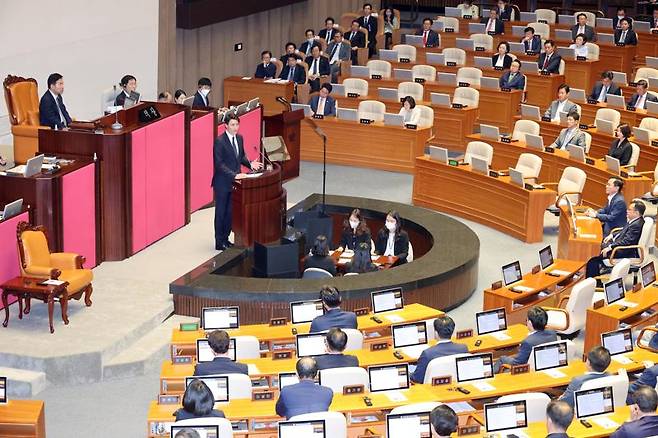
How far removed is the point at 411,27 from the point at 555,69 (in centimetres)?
687

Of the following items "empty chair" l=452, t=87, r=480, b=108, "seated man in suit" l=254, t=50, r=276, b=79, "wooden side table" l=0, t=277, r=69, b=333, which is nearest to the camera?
"wooden side table" l=0, t=277, r=69, b=333

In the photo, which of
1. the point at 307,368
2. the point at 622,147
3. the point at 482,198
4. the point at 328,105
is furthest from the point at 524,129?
the point at 307,368

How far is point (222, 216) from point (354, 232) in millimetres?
1500

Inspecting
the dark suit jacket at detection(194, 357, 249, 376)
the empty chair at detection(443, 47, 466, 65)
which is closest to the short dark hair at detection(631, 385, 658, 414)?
the dark suit jacket at detection(194, 357, 249, 376)

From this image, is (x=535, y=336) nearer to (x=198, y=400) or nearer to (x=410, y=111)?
(x=198, y=400)

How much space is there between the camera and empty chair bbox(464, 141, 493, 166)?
16.7 meters

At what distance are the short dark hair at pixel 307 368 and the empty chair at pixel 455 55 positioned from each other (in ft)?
46.4

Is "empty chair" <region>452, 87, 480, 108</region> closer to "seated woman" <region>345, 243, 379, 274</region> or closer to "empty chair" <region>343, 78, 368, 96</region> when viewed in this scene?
"empty chair" <region>343, 78, 368, 96</region>

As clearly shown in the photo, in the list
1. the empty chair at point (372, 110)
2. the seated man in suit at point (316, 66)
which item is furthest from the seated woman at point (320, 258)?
the seated man in suit at point (316, 66)

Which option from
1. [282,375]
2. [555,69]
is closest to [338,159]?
[555,69]

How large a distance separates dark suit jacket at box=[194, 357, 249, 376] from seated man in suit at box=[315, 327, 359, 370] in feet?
2.13

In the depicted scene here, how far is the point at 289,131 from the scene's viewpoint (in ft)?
59.9

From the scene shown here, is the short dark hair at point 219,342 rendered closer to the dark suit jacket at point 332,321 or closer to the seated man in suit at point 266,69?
the dark suit jacket at point 332,321

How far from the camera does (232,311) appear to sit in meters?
10.8
